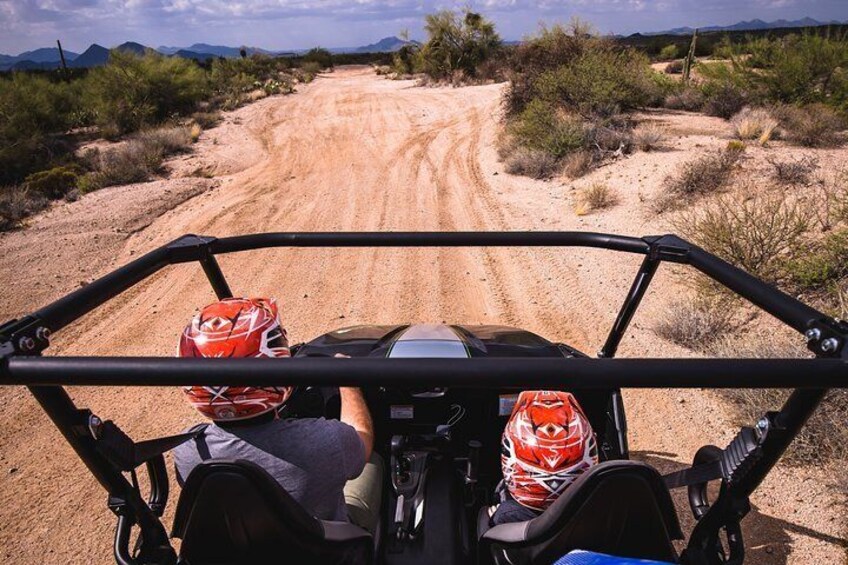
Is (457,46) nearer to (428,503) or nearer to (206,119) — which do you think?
(206,119)

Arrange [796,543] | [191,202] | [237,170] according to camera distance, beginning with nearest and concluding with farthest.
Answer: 1. [796,543]
2. [191,202]
3. [237,170]

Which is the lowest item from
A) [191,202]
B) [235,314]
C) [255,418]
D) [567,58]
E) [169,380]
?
[191,202]

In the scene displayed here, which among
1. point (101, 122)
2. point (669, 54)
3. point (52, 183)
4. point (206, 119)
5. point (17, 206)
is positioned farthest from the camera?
point (669, 54)

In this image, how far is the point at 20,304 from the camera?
21.2 feet

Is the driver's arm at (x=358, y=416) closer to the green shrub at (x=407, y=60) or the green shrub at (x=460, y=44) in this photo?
the green shrub at (x=460, y=44)

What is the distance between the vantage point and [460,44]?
2747 centimetres

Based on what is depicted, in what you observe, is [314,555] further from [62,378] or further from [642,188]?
[642,188]

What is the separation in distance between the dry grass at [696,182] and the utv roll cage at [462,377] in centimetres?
629

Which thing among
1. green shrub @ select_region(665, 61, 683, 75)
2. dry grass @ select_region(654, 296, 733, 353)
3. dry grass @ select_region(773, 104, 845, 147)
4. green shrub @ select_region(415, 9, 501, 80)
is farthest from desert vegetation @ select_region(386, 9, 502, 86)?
dry grass @ select_region(654, 296, 733, 353)

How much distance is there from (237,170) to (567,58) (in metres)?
9.30

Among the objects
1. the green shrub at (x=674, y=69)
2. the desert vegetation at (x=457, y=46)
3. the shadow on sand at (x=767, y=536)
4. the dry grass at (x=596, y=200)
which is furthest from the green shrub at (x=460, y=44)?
the shadow on sand at (x=767, y=536)

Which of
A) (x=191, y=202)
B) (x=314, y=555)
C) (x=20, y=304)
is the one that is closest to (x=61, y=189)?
(x=191, y=202)

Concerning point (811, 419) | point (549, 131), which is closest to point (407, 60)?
point (549, 131)

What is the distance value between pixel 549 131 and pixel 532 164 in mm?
975
